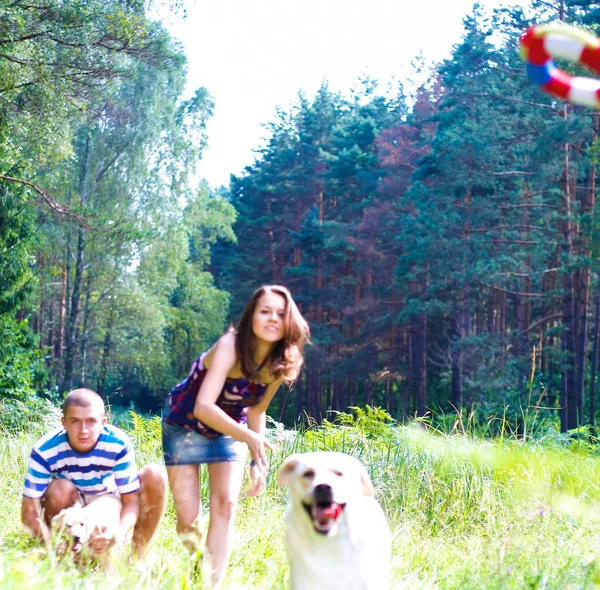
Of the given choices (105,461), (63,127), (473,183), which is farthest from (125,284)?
(105,461)

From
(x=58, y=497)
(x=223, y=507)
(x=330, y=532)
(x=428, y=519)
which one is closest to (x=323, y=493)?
(x=330, y=532)

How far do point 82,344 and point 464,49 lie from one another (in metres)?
15.0

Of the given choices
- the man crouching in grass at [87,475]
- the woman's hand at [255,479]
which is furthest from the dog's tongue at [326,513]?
the man crouching in grass at [87,475]

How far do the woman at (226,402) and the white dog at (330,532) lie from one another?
2.10ft

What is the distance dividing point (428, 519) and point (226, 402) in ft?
9.11

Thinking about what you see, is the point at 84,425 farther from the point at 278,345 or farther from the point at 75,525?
the point at 278,345

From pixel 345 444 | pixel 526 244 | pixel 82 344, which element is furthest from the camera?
pixel 82 344

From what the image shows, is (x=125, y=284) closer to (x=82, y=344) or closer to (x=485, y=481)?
(x=82, y=344)

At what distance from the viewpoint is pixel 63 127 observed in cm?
1371

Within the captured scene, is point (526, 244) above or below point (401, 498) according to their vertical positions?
above

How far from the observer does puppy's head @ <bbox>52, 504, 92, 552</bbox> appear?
12.0 feet

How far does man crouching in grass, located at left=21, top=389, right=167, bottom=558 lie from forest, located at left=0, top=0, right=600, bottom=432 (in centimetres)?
788

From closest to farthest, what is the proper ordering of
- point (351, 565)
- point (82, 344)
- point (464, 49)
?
point (351, 565), point (464, 49), point (82, 344)

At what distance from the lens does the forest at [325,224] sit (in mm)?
14516
